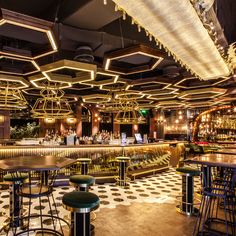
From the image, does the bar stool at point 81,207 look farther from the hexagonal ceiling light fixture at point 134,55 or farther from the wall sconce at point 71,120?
the wall sconce at point 71,120

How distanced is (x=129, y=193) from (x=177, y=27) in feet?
15.2

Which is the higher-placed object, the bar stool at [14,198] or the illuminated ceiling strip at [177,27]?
the illuminated ceiling strip at [177,27]

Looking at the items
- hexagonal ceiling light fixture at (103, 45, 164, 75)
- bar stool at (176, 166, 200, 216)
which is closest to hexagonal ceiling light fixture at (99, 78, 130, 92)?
hexagonal ceiling light fixture at (103, 45, 164, 75)

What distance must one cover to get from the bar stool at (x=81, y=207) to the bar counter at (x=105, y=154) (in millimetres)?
4118

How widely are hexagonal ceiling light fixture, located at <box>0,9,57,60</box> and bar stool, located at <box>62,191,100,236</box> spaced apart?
2.64 metres

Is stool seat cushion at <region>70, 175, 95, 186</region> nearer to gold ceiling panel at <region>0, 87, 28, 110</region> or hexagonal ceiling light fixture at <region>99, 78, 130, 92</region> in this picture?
gold ceiling panel at <region>0, 87, 28, 110</region>

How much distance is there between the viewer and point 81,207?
2428 mm

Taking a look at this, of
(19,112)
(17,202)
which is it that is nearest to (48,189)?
(17,202)

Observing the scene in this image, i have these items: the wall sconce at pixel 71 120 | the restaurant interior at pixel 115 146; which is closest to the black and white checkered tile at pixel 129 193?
the restaurant interior at pixel 115 146

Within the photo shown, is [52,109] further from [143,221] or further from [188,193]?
[188,193]

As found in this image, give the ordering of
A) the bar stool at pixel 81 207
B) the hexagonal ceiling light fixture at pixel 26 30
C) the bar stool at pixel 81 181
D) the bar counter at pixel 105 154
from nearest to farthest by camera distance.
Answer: the bar stool at pixel 81 207, the hexagonal ceiling light fixture at pixel 26 30, the bar stool at pixel 81 181, the bar counter at pixel 105 154

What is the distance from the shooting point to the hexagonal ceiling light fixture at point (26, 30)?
3.29 meters

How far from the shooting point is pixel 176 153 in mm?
10180

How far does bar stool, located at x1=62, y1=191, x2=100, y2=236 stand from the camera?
2439mm
